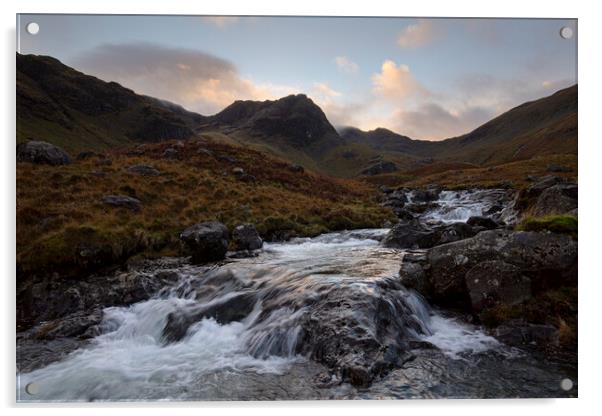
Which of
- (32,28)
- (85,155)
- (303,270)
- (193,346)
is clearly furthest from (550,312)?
(85,155)

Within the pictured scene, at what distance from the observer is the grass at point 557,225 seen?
6.83 metres

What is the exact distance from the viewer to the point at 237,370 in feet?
19.0

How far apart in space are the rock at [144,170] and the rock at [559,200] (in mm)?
18102

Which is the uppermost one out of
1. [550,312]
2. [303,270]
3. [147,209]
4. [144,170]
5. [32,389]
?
[144,170]

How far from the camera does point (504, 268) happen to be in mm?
6664

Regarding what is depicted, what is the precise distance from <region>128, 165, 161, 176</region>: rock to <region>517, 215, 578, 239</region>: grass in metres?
18.3

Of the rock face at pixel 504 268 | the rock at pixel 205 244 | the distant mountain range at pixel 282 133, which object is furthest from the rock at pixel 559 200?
the distant mountain range at pixel 282 133

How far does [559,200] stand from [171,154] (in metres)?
25.4

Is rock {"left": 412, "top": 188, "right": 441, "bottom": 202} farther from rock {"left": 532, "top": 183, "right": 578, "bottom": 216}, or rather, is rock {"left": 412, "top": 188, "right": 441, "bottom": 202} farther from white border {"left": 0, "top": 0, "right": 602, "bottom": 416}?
white border {"left": 0, "top": 0, "right": 602, "bottom": 416}

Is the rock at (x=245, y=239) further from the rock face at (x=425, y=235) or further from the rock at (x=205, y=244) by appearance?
the rock face at (x=425, y=235)

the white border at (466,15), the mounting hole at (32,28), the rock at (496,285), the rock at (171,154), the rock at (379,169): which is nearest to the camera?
the rock at (496,285)

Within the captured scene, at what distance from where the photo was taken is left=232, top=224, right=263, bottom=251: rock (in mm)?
13383

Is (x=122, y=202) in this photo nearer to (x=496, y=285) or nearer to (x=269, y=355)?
(x=269, y=355)
